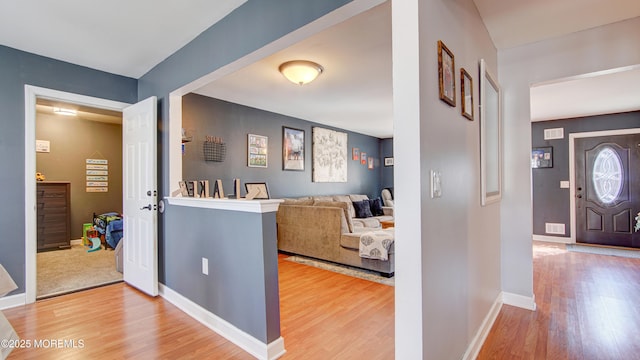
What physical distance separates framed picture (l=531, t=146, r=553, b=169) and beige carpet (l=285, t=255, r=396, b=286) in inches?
164

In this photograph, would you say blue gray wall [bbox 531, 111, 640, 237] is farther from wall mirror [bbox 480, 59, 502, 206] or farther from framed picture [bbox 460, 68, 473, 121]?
framed picture [bbox 460, 68, 473, 121]

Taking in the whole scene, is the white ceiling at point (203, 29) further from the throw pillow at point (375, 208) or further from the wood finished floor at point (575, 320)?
the throw pillow at point (375, 208)

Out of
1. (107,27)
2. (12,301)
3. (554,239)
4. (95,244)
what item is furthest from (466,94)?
(95,244)

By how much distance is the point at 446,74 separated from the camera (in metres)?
1.51

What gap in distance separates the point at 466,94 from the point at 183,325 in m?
2.68

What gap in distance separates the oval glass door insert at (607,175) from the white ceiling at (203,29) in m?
2.13

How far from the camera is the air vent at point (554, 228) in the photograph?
5465 millimetres

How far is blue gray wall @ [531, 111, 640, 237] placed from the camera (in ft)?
17.1

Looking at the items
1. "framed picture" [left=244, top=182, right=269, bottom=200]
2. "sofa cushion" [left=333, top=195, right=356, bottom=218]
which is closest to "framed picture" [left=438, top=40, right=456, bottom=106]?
"framed picture" [left=244, top=182, right=269, bottom=200]

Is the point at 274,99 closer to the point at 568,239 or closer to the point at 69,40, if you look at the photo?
the point at 69,40

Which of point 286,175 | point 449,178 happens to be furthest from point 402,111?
point 286,175

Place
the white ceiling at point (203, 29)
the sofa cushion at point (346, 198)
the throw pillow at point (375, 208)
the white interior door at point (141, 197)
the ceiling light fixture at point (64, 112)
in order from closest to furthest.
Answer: the white ceiling at point (203, 29), the white interior door at point (141, 197), the ceiling light fixture at point (64, 112), the sofa cushion at point (346, 198), the throw pillow at point (375, 208)

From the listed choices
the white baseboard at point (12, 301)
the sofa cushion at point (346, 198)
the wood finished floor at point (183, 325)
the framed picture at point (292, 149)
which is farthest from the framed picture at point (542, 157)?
Result: the white baseboard at point (12, 301)

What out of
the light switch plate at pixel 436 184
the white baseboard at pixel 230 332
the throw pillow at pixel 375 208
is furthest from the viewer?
the throw pillow at pixel 375 208
